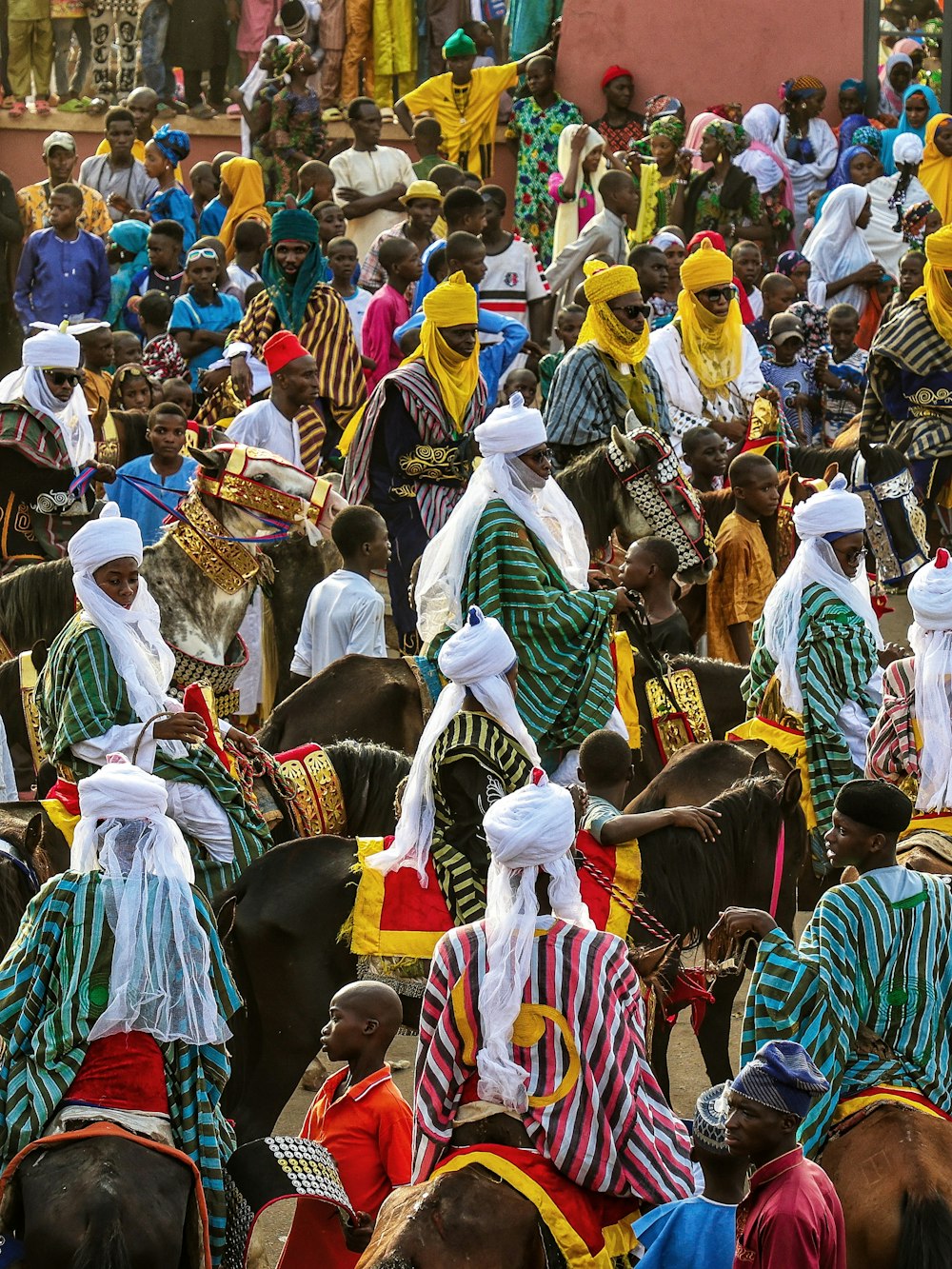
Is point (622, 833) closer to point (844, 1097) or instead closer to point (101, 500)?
point (844, 1097)

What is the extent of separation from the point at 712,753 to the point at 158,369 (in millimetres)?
7283

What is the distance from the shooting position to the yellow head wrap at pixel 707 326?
1235 centimetres

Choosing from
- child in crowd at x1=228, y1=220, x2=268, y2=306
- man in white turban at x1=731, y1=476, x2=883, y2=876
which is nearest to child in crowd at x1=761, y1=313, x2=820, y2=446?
child in crowd at x1=228, y1=220, x2=268, y2=306

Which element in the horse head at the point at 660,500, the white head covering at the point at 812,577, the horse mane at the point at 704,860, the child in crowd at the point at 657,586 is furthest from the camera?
the horse head at the point at 660,500

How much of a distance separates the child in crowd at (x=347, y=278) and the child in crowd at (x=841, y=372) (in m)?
3.19

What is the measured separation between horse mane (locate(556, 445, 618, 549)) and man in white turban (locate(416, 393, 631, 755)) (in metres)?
1.80

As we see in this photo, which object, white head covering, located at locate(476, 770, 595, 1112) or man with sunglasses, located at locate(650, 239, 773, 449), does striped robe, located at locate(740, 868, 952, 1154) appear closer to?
white head covering, located at locate(476, 770, 595, 1112)

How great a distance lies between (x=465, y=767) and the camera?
666 centimetres

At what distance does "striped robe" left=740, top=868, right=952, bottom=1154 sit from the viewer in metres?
5.63

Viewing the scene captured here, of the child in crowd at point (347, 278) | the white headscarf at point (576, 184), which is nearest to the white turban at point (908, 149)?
the white headscarf at point (576, 184)

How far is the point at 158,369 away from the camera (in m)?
14.5

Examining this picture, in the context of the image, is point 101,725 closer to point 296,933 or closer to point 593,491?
point 296,933

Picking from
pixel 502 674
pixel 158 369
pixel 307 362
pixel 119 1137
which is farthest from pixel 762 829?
pixel 158 369

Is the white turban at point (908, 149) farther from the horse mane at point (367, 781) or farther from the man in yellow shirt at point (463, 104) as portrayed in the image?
the horse mane at point (367, 781)
